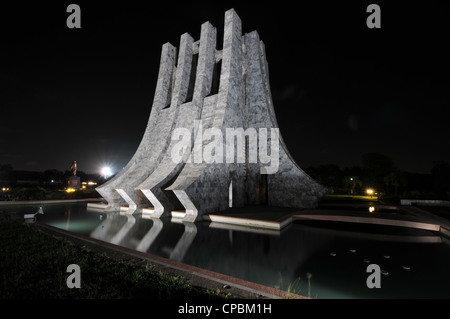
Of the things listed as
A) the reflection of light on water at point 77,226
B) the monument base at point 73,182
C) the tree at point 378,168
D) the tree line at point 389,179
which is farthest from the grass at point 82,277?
the tree at point 378,168

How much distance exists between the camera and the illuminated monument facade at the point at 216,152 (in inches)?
429

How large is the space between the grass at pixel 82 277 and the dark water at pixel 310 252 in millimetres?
1522

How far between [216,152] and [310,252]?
6.66 metres

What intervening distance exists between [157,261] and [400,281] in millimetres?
4876

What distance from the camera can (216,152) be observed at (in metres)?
10.9

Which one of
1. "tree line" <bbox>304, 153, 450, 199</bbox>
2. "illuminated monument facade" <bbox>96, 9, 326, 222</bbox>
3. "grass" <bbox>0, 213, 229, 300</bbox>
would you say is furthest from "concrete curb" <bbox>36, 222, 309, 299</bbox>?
"tree line" <bbox>304, 153, 450, 199</bbox>

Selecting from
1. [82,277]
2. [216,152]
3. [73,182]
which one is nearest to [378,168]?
[216,152]

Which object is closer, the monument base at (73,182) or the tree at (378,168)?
the monument base at (73,182)

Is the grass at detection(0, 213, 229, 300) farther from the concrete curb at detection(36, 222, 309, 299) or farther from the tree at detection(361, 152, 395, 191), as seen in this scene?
the tree at detection(361, 152, 395, 191)

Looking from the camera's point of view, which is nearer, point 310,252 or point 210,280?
point 210,280

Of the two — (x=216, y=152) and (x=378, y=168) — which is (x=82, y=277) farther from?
(x=378, y=168)

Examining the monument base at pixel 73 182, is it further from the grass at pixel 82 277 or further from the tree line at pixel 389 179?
the tree line at pixel 389 179
